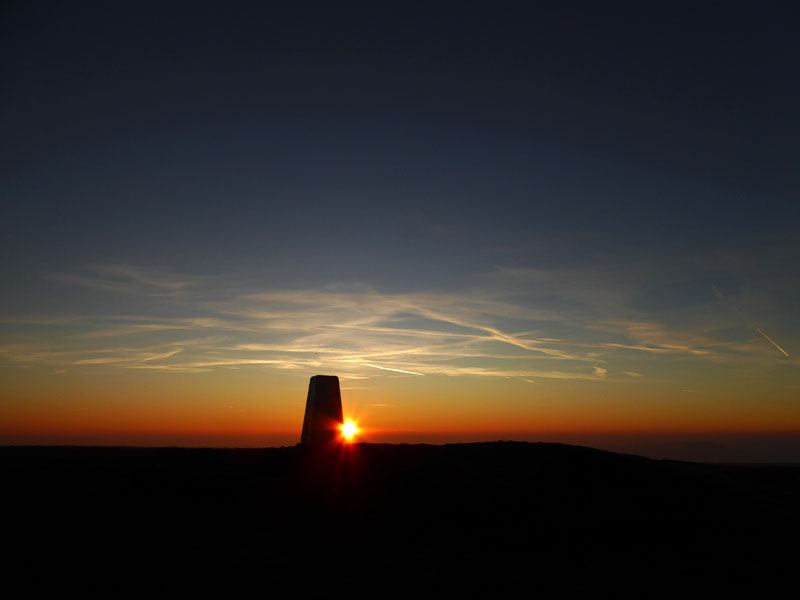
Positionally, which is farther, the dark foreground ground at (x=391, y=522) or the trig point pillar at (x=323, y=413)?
the trig point pillar at (x=323, y=413)

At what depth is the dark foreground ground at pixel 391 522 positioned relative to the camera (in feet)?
37.2

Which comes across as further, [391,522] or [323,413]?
[323,413]

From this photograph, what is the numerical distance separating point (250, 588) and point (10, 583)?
14.1ft

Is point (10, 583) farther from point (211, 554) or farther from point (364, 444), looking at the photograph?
point (364, 444)

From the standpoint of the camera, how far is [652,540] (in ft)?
47.0

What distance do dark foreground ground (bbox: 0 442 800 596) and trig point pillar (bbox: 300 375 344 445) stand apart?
1333 mm

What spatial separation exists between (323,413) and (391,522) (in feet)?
27.1

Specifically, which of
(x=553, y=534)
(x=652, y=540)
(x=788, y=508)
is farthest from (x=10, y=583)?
(x=788, y=508)

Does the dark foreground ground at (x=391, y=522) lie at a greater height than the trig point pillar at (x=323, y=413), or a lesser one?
lesser

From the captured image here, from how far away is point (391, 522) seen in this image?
14.6 metres

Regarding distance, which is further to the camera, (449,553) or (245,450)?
(245,450)

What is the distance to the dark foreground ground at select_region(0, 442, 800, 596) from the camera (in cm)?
1134

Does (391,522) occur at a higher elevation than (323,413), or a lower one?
lower

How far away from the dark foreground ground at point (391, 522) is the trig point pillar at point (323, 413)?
133 centimetres
